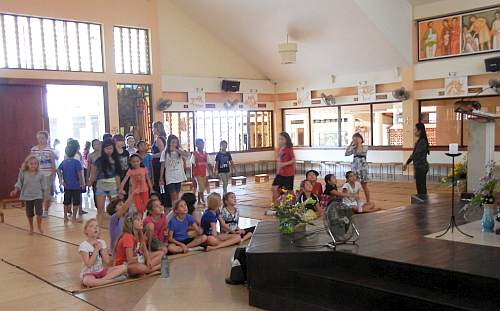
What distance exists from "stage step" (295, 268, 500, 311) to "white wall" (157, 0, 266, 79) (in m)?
11.8

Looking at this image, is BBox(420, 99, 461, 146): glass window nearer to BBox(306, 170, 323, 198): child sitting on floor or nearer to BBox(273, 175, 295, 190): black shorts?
BBox(306, 170, 323, 198): child sitting on floor

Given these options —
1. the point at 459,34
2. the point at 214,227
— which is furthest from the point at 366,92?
the point at 214,227

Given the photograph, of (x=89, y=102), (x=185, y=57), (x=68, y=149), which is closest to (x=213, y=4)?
(x=185, y=57)

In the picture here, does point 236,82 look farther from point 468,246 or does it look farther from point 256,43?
point 468,246

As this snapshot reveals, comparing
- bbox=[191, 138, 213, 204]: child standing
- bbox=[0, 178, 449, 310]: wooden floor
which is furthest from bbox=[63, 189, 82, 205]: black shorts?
bbox=[191, 138, 213, 204]: child standing

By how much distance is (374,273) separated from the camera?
4.42m

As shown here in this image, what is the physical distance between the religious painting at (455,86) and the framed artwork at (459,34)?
629 mm

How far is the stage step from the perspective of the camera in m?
3.75

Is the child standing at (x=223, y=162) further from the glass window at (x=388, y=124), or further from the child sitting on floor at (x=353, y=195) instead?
the glass window at (x=388, y=124)

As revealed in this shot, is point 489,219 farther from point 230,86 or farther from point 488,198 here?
point 230,86

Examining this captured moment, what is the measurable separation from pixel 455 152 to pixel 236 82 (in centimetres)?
1215

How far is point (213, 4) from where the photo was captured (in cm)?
1470

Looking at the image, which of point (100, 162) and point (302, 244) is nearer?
point (302, 244)

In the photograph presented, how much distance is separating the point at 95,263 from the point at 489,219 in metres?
4.20
